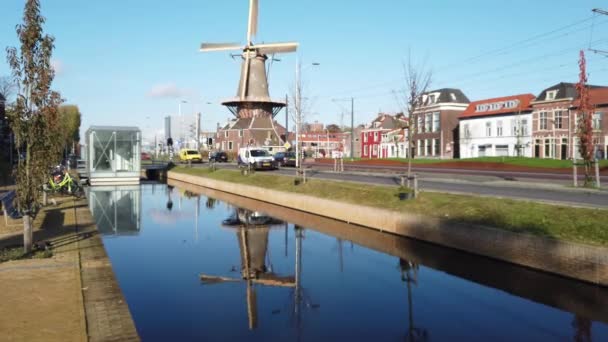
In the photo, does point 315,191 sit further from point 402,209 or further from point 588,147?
point 588,147

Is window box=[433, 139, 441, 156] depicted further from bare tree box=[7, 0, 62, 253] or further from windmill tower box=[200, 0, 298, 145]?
bare tree box=[7, 0, 62, 253]

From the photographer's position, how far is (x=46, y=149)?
42.9ft

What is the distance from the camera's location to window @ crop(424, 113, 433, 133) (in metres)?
81.0

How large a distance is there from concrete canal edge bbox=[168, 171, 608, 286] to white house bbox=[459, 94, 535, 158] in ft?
163

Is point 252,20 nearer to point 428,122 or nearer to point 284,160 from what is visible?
point 284,160

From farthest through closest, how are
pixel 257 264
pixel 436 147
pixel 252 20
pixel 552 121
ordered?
pixel 436 147 < pixel 252 20 < pixel 552 121 < pixel 257 264

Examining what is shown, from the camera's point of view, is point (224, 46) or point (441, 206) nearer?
point (441, 206)

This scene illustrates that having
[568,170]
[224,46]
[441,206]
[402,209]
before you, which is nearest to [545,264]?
[441,206]

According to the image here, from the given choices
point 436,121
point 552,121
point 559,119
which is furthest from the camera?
point 436,121

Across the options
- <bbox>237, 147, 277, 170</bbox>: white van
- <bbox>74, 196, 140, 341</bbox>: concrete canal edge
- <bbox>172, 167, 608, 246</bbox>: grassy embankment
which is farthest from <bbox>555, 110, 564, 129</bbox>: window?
<bbox>74, 196, 140, 341</bbox>: concrete canal edge

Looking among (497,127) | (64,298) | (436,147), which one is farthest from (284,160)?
(64,298)

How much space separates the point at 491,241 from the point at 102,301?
970cm

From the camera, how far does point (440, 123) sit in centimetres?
7888

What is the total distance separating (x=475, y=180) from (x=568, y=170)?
1251 centimetres
